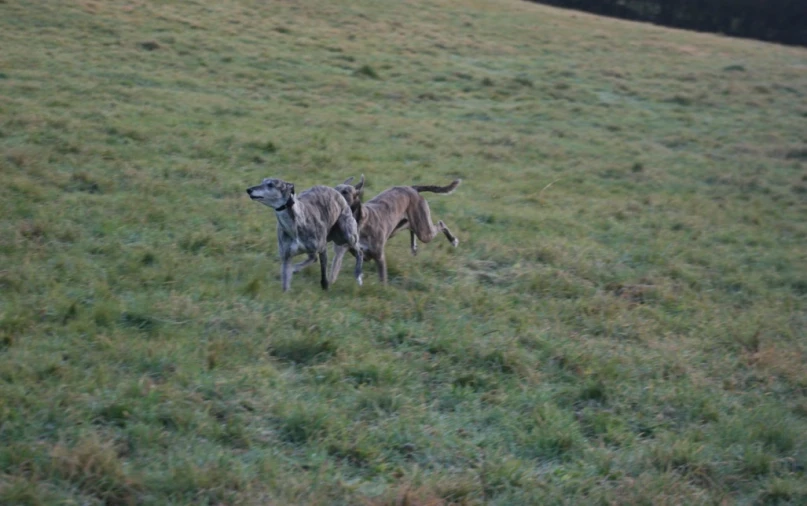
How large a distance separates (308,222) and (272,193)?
546mm

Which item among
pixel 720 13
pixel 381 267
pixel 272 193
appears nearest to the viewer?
pixel 272 193

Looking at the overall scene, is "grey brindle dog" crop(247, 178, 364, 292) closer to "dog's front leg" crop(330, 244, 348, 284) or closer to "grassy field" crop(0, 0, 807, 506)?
"dog's front leg" crop(330, 244, 348, 284)

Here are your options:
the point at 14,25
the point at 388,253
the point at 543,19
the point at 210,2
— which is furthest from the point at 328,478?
the point at 543,19

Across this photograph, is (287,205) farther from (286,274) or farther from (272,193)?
(286,274)

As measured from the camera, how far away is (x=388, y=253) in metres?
9.80

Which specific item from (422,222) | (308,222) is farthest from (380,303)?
(422,222)

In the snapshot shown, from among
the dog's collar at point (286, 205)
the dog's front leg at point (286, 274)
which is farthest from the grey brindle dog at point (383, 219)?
the dog's collar at point (286, 205)

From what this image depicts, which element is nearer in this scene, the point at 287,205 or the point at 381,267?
the point at 287,205

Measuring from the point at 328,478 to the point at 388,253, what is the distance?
4870mm

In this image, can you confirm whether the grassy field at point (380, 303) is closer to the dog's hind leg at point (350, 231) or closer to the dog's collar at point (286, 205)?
the dog's hind leg at point (350, 231)

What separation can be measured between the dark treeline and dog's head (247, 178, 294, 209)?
34450 mm

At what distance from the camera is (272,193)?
25.3 feet

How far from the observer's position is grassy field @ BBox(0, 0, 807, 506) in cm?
540

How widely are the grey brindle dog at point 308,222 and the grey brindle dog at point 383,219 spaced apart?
148mm
